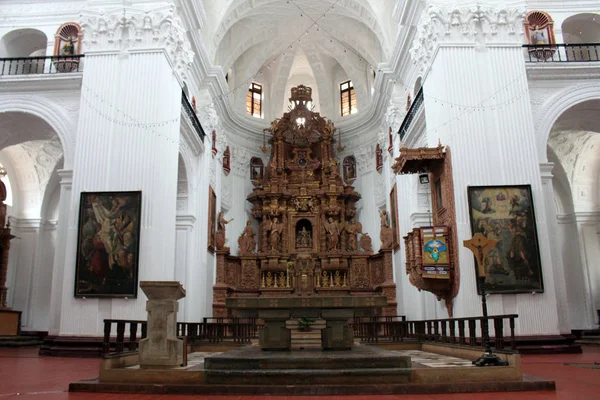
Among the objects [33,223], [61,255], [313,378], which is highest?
[33,223]

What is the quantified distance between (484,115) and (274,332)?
297 inches

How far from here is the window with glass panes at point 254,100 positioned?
85.0ft

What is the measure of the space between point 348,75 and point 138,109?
1385 cm

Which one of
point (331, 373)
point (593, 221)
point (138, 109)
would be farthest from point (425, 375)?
point (593, 221)

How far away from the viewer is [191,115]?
1612 cm

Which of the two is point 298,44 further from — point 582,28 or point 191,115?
point 582,28

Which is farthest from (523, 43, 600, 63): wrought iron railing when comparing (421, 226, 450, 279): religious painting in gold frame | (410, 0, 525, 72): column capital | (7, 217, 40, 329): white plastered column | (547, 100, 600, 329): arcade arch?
(7, 217, 40, 329): white plastered column

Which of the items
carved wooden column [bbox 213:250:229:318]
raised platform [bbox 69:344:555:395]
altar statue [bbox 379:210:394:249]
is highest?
altar statue [bbox 379:210:394:249]

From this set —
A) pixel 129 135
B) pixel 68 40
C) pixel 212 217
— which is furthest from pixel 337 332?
pixel 212 217

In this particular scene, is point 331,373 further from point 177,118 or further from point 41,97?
point 41,97

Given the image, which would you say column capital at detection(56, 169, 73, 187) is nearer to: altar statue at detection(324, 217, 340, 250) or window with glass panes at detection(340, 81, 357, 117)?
altar statue at detection(324, 217, 340, 250)

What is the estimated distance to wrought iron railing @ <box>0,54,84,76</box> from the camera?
46.5 ft

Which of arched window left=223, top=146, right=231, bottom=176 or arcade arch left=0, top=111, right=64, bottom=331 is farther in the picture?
arched window left=223, top=146, right=231, bottom=176

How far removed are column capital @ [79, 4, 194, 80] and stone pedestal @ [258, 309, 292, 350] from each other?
26.5 feet
